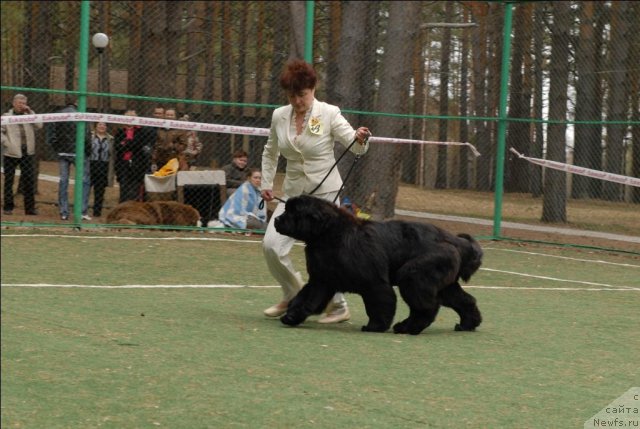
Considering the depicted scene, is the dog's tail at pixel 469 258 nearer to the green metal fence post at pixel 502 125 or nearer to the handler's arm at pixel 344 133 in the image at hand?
the handler's arm at pixel 344 133

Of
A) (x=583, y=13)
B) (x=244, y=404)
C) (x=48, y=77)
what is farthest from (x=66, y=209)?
(x=583, y=13)

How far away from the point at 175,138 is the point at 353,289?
9498mm

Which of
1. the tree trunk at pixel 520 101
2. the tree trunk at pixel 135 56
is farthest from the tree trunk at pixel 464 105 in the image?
the tree trunk at pixel 135 56

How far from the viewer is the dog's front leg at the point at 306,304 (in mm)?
8062

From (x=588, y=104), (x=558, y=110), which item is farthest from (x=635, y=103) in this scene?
(x=558, y=110)

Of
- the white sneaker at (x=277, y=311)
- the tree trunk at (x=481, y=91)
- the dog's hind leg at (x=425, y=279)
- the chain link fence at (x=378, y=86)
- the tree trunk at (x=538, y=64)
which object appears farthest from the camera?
the tree trunk at (x=538, y=64)

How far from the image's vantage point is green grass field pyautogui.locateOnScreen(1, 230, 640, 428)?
17.8 ft

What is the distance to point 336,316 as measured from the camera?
859 cm

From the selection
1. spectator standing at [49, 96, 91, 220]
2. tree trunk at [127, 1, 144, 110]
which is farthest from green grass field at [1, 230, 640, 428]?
tree trunk at [127, 1, 144, 110]

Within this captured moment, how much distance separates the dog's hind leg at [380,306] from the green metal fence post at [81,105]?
7.23 m

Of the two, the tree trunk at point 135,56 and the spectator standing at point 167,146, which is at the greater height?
the tree trunk at point 135,56

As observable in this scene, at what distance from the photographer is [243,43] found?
862 inches

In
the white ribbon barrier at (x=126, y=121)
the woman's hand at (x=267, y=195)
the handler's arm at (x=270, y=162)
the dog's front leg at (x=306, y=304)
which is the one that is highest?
the white ribbon barrier at (x=126, y=121)

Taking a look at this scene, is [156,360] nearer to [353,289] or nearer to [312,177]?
[353,289]
